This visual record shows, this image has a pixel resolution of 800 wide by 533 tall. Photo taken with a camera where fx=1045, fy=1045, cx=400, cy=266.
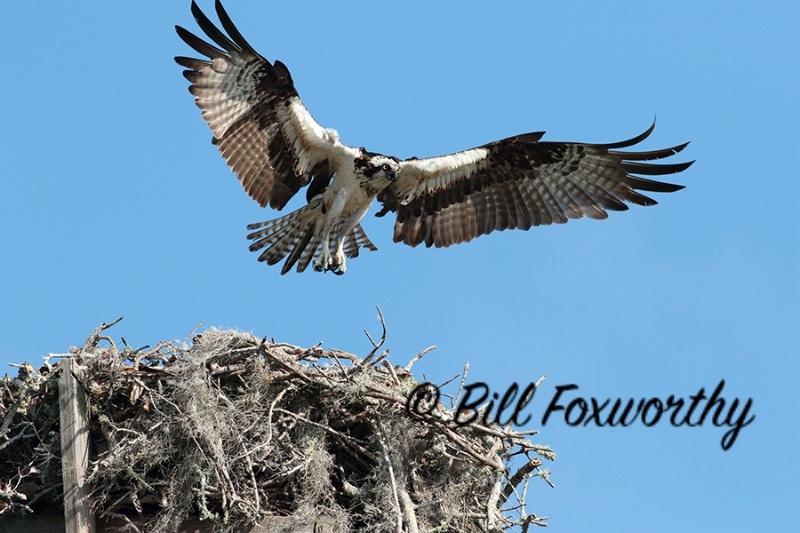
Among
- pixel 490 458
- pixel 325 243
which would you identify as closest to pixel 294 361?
pixel 490 458

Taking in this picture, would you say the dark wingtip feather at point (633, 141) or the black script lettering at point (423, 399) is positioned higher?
the dark wingtip feather at point (633, 141)

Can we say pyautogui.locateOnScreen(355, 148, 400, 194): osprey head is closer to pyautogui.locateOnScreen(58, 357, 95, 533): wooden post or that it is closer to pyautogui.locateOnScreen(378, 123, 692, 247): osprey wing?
pyautogui.locateOnScreen(378, 123, 692, 247): osprey wing

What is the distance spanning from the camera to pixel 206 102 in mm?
7715

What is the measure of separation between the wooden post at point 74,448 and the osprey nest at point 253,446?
2.4 inches

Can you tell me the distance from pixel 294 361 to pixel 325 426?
45 cm

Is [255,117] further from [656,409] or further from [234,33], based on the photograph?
[656,409]

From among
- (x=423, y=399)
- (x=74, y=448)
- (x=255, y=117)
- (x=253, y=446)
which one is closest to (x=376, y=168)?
(x=255, y=117)

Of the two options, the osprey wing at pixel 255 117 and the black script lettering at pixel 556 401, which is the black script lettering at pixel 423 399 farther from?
the osprey wing at pixel 255 117

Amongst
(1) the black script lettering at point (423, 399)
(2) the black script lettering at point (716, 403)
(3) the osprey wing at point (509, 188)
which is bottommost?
(1) the black script lettering at point (423, 399)

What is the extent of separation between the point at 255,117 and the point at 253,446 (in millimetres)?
2990

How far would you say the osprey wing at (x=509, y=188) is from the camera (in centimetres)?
833

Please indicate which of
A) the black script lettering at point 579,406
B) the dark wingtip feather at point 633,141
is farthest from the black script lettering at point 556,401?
the dark wingtip feather at point 633,141

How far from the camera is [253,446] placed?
5.76 metres

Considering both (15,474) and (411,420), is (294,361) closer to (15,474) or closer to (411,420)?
(411,420)
